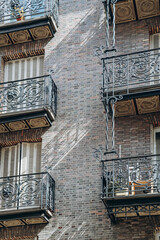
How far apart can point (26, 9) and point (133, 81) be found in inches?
214

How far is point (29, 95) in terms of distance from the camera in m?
22.2

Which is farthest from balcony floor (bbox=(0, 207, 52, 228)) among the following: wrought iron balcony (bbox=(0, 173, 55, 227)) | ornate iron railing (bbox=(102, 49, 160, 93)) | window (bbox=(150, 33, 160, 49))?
window (bbox=(150, 33, 160, 49))

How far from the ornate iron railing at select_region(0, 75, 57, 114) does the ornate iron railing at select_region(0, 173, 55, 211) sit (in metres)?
2.46

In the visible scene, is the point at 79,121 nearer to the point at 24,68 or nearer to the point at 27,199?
the point at 27,199

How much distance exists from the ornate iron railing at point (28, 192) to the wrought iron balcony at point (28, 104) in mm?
1850

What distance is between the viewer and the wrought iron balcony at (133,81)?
20.3m

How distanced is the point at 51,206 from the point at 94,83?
457 centimetres

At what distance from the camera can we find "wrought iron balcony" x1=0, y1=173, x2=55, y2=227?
65.7ft

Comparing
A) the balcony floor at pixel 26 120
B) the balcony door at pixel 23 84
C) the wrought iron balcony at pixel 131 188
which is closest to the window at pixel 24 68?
the balcony door at pixel 23 84

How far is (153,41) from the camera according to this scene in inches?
879

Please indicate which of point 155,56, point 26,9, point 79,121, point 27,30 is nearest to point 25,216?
point 79,121

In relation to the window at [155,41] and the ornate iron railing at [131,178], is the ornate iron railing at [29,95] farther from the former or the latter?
the window at [155,41]

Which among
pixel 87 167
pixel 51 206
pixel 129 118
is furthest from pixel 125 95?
pixel 51 206

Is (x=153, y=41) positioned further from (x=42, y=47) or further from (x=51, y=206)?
(x=51, y=206)
